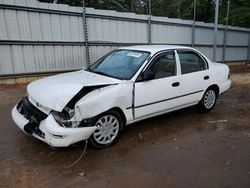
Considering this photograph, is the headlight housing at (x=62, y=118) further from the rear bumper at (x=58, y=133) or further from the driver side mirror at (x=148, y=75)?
the driver side mirror at (x=148, y=75)

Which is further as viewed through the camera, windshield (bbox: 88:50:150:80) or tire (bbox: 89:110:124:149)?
windshield (bbox: 88:50:150:80)

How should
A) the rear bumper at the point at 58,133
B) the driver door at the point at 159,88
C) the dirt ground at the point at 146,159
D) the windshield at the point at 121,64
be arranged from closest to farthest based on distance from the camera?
the dirt ground at the point at 146,159, the rear bumper at the point at 58,133, the driver door at the point at 159,88, the windshield at the point at 121,64

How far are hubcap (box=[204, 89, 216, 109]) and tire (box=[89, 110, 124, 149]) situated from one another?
8.38 ft

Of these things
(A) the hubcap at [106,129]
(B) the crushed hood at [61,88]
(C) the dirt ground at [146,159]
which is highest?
(B) the crushed hood at [61,88]

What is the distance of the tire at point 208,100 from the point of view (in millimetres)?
5680

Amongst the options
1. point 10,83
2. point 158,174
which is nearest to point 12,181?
point 158,174

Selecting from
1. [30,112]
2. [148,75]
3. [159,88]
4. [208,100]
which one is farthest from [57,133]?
[208,100]

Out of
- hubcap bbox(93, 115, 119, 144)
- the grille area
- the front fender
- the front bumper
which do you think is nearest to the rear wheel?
the front fender

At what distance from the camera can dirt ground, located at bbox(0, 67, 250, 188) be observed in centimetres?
Result: 310

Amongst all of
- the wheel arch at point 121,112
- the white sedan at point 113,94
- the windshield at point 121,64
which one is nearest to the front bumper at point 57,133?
the white sedan at point 113,94

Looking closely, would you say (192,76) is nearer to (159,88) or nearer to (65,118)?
(159,88)

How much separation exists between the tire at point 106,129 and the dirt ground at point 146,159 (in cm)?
13

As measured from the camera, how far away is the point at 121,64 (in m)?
4.71

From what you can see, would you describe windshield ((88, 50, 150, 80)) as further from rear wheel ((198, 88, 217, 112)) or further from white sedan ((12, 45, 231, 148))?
rear wheel ((198, 88, 217, 112))
